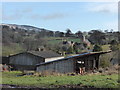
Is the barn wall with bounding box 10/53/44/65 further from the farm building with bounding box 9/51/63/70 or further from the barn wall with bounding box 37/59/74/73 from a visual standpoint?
the barn wall with bounding box 37/59/74/73

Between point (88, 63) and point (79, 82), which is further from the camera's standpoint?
point (88, 63)

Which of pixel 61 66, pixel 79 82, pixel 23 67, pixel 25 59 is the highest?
pixel 25 59

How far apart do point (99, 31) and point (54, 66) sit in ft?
233

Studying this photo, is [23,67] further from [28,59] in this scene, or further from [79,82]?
[79,82]

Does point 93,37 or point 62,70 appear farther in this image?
point 93,37

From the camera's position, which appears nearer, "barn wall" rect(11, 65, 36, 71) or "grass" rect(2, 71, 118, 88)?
"grass" rect(2, 71, 118, 88)

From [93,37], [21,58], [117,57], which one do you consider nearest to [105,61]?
[117,57]

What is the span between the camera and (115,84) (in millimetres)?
13352

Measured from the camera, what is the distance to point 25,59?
4456 cm

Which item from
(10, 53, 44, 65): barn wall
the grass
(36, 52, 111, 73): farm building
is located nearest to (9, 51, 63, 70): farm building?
(10, 53, 44, 65): barn wall

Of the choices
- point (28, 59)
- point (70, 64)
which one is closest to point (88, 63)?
point (70, 64)

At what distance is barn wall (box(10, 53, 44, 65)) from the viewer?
4272cm

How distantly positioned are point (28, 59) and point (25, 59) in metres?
0.86

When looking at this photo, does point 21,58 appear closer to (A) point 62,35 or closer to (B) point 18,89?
(B) point 18,89
